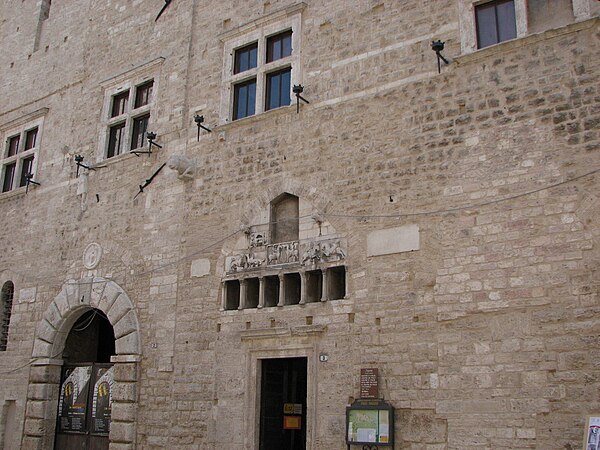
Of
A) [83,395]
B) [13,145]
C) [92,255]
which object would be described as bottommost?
[83,395]

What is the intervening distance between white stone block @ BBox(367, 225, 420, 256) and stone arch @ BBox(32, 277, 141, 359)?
13.6 feet

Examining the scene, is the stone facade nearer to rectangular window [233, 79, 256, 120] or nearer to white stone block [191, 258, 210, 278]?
white stone block [191, 258, 210, 278]

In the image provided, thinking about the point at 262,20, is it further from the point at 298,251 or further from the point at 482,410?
the point at 482,410

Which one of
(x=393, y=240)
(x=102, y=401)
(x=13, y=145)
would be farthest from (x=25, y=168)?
(x=393, y=240)

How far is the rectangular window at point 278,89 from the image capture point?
384 inches

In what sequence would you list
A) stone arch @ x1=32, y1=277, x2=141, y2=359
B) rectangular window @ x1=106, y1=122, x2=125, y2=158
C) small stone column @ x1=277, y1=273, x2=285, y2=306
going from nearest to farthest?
small stone column @ x1=277, y1=273, x2=285, y2=306
stone arch @ x1=32, y1=277, x2=141, y2=359
rectangular window @ x1=106, y1=122, x2=125, y2=158

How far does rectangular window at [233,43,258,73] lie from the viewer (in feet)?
33.8

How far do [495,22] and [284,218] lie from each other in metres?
3.64

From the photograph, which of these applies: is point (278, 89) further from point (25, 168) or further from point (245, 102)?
point (25, 168)

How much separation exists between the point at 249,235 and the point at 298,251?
909 millimetres

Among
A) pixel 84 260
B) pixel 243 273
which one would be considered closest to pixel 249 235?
pixel 243 273

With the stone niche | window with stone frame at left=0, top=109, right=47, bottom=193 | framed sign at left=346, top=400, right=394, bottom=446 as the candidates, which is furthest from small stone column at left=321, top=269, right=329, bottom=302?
window with stone frame at left=0, top=109, right=47, bottom=193

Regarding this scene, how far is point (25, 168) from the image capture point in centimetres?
1333

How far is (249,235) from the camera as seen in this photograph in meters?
9.28
